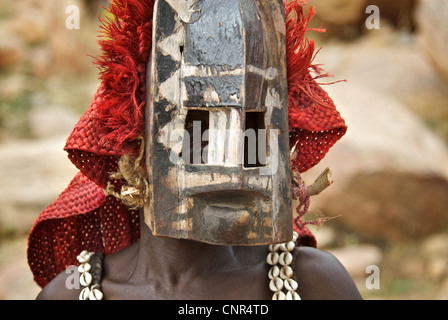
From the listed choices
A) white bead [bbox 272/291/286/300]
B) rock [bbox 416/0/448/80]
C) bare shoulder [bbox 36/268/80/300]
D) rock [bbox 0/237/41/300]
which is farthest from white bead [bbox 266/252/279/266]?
rock [bbox 416/0/448/80]

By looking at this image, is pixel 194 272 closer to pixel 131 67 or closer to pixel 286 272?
pixel 286 272

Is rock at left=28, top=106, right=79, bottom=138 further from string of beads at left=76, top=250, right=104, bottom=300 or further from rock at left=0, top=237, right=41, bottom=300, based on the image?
string of beads at left=76, top=250, right=104, bottom=300

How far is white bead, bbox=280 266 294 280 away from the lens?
200cm

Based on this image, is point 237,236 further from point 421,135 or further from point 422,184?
point 421,135

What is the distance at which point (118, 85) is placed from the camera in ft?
6.02

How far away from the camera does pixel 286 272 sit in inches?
79.1

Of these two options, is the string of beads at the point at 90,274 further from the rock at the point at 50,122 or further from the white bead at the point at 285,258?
the rock at the point at 50,122

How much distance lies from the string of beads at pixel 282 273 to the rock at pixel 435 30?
4779mm

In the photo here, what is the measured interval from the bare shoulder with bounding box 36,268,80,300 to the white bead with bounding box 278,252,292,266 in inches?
29.9

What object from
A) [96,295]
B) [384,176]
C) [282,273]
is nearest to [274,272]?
[282,273]

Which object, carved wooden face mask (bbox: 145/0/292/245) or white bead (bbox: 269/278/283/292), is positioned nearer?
carved wooden face mask (bbox: 145/0/292/245)

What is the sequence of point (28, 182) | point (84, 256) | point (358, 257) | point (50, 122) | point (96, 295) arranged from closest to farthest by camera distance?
1. point (96, 295)
2. point (84, 256)
3. point (358, 257)
4. point (28, 182)
5. point (50, 122)

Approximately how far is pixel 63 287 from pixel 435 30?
206 inches

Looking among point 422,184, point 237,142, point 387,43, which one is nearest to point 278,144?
point 237,142
